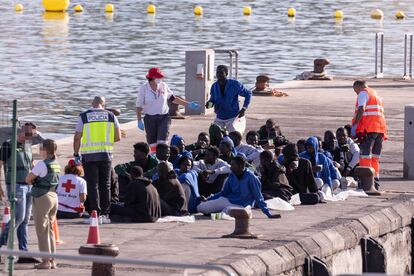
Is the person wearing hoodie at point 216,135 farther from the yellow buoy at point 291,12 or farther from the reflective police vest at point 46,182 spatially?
the yellow buoy at point 291,12

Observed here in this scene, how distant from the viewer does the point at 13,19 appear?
282ft

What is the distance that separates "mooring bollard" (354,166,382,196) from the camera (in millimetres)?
22375

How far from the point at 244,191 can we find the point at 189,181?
36.9 inches

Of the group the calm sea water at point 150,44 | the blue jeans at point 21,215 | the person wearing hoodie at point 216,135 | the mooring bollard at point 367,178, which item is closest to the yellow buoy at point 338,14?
the calm sea water at point 150,44

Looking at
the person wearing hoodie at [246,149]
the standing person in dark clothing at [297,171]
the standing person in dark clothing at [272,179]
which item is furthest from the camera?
the person wearing hoodie at [246,149]

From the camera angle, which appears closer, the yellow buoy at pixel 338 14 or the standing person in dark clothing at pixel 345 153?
the standing person in dark clothing at pixel 345 153

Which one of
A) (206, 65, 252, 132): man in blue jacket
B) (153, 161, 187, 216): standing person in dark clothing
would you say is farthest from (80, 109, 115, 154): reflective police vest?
(206, 65, 252, 132): man in blue jacket

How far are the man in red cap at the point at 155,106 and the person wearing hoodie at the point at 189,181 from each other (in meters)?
2.85

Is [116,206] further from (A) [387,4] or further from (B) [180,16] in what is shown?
(A) [387,4]

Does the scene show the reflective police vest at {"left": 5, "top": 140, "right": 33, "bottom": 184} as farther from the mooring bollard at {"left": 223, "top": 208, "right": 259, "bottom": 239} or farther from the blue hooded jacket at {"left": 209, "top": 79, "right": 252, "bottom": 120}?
the blue hooded jacket at {"left": 209, "top": 79, "right": 252, "bottom": 120}

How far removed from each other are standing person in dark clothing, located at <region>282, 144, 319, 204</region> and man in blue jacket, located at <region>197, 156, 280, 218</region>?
126 centimetres

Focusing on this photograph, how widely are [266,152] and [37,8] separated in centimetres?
7540

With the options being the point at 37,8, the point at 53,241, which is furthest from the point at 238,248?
the point at 37,8

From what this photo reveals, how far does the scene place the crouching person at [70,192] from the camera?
62.2ft
